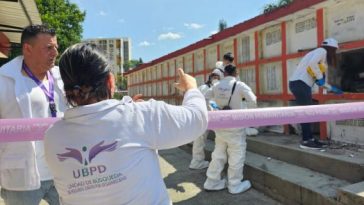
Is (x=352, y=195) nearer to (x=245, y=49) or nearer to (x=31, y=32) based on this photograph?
(x=31, y=32)

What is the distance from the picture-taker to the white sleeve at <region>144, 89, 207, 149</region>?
1.43 metres

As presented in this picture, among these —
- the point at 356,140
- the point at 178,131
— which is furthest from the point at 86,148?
the point at 356,140

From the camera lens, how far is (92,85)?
1.40 meters

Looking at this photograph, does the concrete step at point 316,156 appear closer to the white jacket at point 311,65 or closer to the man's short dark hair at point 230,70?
the white jacket at point 311,65

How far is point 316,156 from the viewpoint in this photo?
16.6 ft

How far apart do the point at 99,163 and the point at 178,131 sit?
30cm

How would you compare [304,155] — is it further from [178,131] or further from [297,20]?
[178,131]

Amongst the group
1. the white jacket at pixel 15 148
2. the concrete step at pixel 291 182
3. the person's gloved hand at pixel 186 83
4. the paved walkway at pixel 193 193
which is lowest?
the paved walkway at pixel 193 193

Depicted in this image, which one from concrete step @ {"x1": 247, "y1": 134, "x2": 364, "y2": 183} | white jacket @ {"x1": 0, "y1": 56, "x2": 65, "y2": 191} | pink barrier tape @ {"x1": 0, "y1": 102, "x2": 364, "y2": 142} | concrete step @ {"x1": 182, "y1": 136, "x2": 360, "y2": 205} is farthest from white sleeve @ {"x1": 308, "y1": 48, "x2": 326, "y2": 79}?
white jacket @ {"x1": 0, "y1": 56, "x2": 65, "y2": 191}

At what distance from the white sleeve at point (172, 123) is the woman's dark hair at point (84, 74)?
0.20 m

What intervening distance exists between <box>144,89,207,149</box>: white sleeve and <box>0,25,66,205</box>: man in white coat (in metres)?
1.07

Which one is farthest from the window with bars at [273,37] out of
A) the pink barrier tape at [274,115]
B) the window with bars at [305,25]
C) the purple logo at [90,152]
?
the purple logo at [90,152]

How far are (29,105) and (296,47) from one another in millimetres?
5374

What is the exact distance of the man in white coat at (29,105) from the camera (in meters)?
2.20
